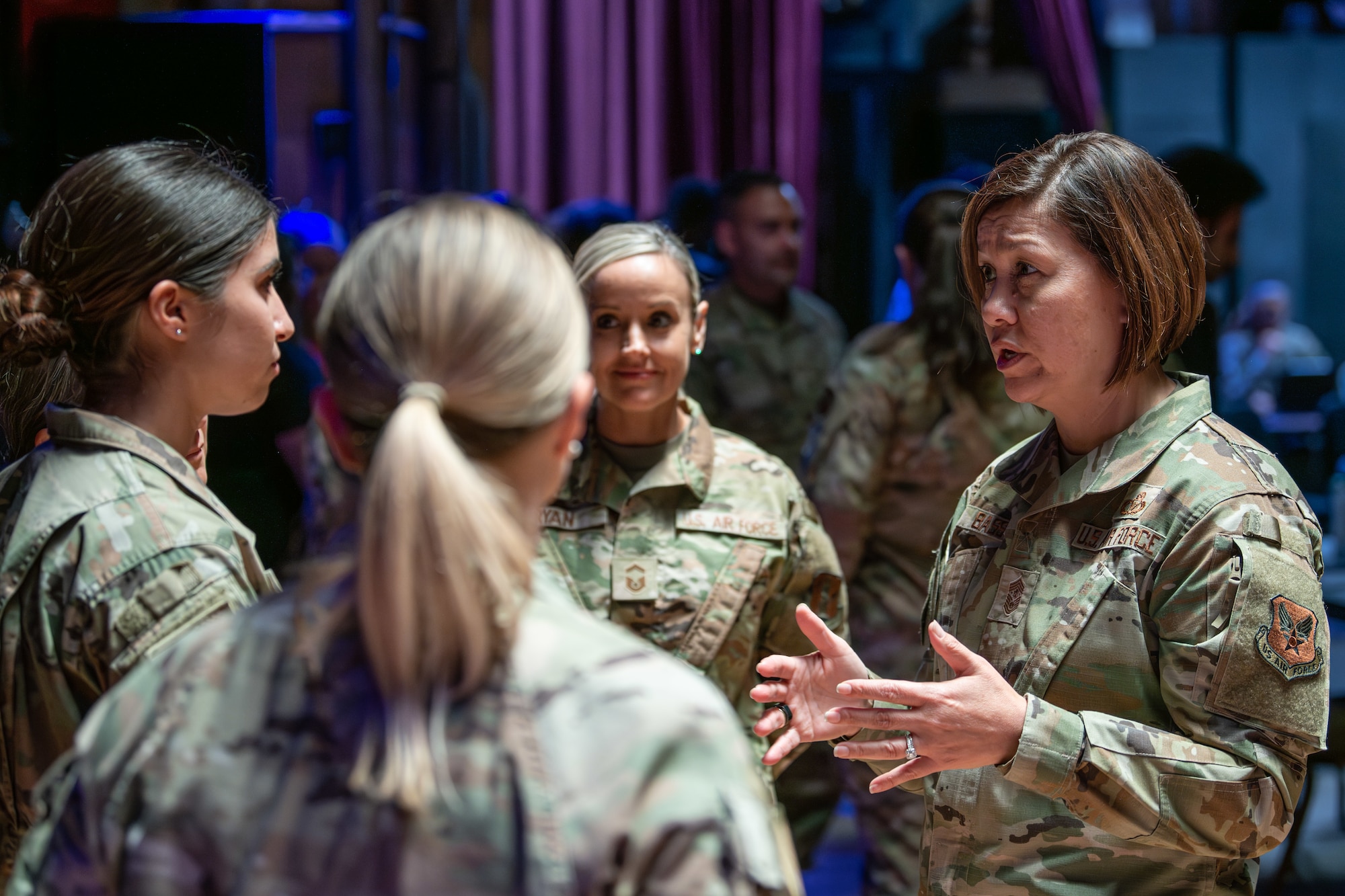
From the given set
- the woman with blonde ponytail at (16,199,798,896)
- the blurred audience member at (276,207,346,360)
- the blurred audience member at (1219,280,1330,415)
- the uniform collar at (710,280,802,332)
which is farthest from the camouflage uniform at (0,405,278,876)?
the blurred audience member at (1219,280,1330,415)

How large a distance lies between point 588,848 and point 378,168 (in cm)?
364

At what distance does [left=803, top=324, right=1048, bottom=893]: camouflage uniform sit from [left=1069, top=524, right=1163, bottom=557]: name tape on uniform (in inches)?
59.5

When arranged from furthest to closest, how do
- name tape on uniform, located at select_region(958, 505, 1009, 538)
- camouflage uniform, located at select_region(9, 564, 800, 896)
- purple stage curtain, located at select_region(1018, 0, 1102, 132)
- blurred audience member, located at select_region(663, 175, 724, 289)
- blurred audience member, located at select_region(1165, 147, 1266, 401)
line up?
purple stage curtain, located at select_region(1018, 0, 1102, 132)
blurred audience member, located at select_region(663, 175, 724, 289)
blurred audience member, located at select_region(1165, 147, 1266, 401)
name tape on uniform, located at select_region(958, 505, 1009, 538)
camouflage uniform, located at select_region(9, 564, 800, 896)

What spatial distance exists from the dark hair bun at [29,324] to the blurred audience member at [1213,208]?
8.07ft

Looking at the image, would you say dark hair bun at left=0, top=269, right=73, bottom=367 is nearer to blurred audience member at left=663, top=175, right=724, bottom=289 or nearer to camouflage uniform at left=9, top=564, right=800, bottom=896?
camouflage uniform at left=9, top=564, right=800, bottom=896

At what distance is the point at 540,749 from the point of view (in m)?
0.88

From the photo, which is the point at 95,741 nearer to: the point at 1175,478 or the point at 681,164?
the point at 1175,478

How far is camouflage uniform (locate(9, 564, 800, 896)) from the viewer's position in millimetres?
872

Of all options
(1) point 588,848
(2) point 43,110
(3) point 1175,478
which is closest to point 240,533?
(1) point 588,848

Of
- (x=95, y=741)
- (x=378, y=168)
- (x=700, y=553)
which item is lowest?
(x=700, y=553)

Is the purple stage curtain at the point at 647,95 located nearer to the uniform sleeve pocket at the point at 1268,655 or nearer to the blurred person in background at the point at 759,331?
the blurred person in background at the point at 759,331

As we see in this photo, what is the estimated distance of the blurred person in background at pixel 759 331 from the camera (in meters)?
3.94

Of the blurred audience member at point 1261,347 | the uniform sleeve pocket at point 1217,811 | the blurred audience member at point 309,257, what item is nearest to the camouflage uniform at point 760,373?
the blurred audience member at point 309,257

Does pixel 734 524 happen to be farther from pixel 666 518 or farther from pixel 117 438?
pixel 117 438
